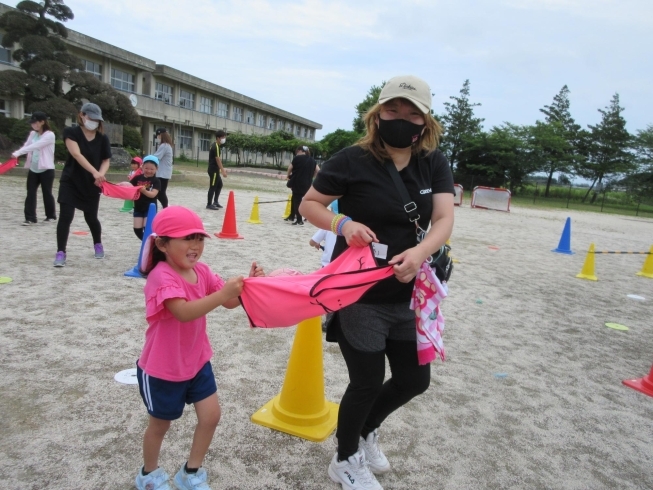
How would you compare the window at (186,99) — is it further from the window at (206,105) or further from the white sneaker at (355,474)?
the white sneaker at (355,474)

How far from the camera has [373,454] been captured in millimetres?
2627

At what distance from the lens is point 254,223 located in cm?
1125

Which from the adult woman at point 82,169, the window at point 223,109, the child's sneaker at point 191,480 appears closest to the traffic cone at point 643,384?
→ the child's sneaker at point 191,480

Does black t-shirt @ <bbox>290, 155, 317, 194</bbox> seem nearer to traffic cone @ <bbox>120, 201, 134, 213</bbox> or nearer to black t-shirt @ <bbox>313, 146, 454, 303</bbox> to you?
traffic cone @ <bbox>120, 201, 134, 213</bbox>

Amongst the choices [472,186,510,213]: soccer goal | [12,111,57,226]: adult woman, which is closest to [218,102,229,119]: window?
[472,186,510,213]: soccer goal

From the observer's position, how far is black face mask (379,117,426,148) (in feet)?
7.54

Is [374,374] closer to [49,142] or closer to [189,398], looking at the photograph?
[189,398]

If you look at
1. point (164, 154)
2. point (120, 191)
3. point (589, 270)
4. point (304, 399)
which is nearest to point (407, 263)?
point (304, 399)

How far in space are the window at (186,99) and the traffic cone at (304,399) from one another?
4943 cm

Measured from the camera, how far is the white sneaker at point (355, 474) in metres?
2.44

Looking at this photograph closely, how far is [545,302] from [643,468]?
12.4 ft

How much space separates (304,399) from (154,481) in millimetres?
1031

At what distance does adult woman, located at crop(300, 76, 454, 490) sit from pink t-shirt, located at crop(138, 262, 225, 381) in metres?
0.67

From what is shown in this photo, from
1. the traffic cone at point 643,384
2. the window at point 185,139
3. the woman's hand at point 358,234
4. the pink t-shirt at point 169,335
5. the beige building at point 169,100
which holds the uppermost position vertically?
the beige building at point 169,100
